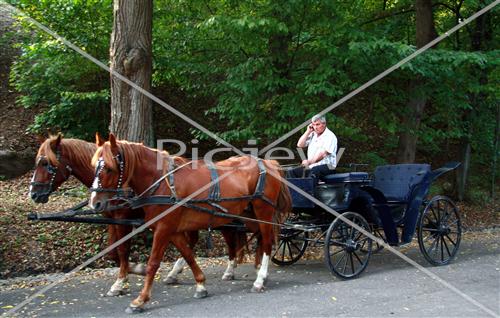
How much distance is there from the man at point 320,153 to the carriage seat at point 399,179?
49.7 inches

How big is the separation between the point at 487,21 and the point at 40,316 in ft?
42.5

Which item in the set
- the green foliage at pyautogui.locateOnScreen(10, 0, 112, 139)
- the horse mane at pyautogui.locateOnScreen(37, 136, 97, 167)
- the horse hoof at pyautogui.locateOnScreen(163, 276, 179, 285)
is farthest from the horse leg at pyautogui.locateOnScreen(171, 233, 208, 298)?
the green foliage at pyautogui.locateOnScreen(10, 0, 112, 139)

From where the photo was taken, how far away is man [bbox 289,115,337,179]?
7.27 metres

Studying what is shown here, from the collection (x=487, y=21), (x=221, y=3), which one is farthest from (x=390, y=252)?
(x=487, y=21)

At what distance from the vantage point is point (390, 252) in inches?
365

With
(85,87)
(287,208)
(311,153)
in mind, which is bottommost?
(287,208)

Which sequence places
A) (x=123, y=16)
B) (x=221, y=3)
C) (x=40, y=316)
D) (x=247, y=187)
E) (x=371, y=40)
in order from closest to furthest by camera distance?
1. (x=40, y=316)
2. (x=247, y=187)
3. (x=123, y=16)
4. (x=371, y=40)
5. (x=221, y=3)

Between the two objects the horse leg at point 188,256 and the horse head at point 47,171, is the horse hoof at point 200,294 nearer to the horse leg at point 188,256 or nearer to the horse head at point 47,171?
the horse leg at point 188,256

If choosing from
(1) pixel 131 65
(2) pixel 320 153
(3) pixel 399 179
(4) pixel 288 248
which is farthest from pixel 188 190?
(3) pixel 399 179

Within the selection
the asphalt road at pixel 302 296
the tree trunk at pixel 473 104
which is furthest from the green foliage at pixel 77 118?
the tree trunk at pixel 473 104

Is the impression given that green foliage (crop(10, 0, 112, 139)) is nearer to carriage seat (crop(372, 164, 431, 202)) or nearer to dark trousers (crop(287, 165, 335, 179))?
dark trousers (crop(287, 165, 335, 179))

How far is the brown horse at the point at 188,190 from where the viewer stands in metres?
5.52

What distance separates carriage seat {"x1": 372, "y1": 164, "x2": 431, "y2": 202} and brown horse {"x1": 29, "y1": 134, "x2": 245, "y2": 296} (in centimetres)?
383

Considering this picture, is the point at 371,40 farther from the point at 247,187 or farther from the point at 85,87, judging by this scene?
the point at 85,87
